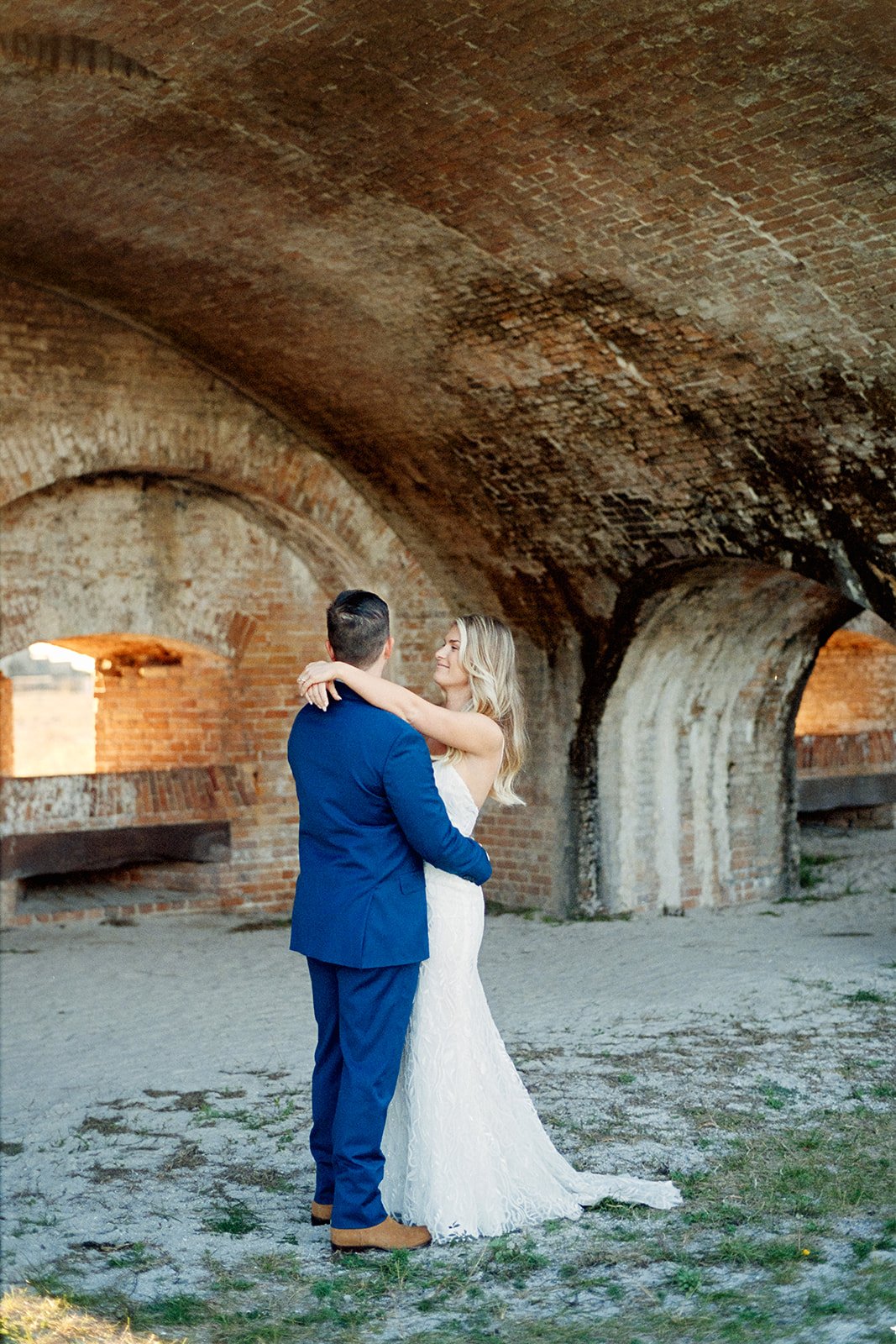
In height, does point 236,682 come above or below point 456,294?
below

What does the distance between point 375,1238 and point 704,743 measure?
6820 mm

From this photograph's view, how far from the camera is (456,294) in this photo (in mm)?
7625

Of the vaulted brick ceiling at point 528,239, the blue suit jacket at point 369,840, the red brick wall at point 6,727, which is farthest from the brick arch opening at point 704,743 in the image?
the blue suit jacket at point 369,840

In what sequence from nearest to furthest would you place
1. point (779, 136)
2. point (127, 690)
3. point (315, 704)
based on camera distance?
point (315, 704), point (779, 136), point (127, 690)

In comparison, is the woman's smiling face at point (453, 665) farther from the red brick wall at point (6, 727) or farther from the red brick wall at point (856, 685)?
the red brick wall at point (856, 685)

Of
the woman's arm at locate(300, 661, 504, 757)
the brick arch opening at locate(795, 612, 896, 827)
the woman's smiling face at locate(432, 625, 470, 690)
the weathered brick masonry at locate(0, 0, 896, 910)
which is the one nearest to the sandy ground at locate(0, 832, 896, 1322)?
the weathered brick masonry at locate(0, 0, 896, 910)

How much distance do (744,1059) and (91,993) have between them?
3.46 meters

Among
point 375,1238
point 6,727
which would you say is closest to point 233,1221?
point 375,1238

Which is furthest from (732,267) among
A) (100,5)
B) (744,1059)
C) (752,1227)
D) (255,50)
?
(752,1227)

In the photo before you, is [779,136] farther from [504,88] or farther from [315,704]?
[315,704]

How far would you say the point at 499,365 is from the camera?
317 inches

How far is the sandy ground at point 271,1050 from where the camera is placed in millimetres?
4355

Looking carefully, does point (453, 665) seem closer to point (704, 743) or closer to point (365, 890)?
point (365, 890)

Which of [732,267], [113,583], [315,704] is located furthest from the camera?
[113,583]
